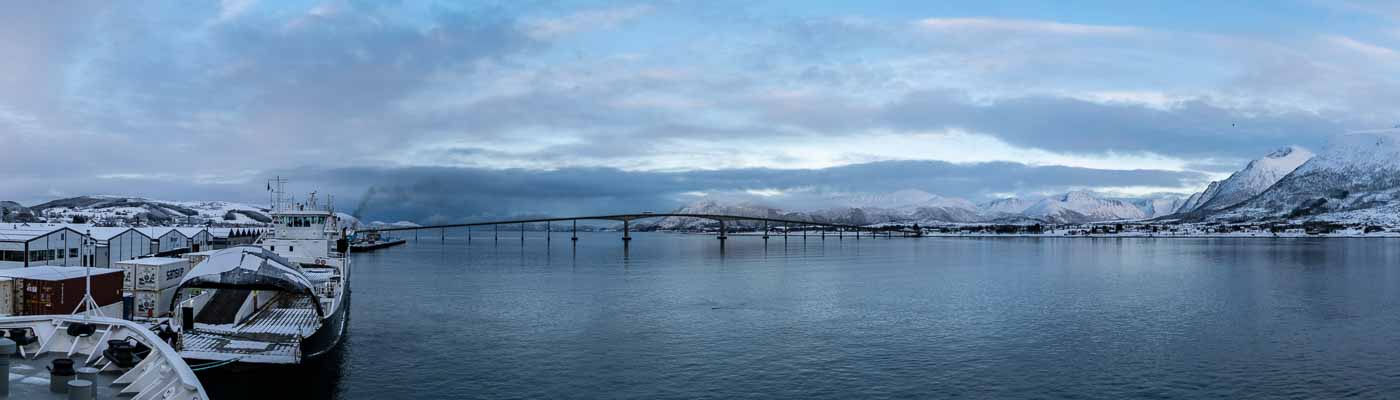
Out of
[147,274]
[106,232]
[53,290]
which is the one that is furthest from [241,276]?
[106,232]

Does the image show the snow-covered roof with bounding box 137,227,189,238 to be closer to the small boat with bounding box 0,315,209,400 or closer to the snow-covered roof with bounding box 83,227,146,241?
the snow-covered roof with bounding box 83,227,146,241

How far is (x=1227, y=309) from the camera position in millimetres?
52969

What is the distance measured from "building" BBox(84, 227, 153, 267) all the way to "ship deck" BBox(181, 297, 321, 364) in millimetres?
43801

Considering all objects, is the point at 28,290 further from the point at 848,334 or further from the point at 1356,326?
the point at 1356,326

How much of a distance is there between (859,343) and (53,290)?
115 feet

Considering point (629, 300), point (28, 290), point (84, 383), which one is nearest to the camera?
point (84, 383)

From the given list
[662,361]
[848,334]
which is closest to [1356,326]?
[848,334]

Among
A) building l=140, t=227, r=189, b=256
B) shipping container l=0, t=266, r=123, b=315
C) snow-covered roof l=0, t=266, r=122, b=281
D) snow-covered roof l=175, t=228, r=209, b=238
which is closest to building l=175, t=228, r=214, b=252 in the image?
snow-covered roof l=175, t=228, r=209, b=238

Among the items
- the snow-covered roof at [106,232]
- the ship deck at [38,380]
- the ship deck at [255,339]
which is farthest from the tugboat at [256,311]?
the snow-covered roof at [106,232]

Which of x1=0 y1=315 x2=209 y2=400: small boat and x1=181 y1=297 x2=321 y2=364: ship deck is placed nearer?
x1=0 y1=315 x2=209 y2=400: small boat

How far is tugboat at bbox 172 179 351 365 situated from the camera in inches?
1121

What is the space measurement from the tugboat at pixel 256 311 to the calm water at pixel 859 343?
4.09ft

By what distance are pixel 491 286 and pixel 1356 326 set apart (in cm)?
6222

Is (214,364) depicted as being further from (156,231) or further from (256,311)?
(156,231)
